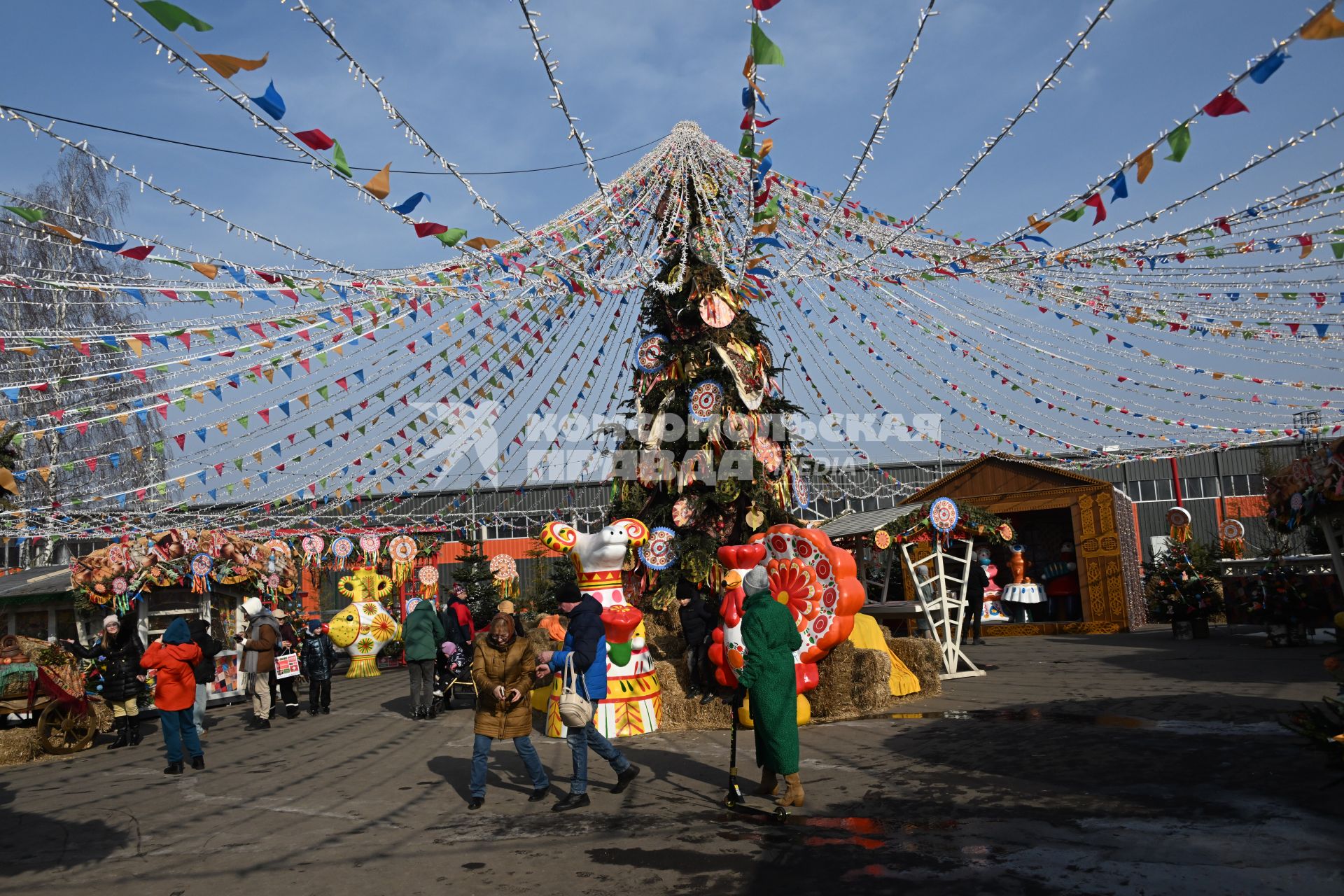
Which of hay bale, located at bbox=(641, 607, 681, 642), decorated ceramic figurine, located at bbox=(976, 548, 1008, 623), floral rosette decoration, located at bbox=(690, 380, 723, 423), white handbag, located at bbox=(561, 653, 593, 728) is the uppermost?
floral rosette decoration, located at bbox=(690, 380, 723, 423)

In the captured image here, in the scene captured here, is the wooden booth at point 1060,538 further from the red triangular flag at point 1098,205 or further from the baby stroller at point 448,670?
the red triangular flag at point 1098,205

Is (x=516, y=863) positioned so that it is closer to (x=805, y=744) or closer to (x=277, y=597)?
(x=805, y=744)

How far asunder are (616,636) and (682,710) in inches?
49.4

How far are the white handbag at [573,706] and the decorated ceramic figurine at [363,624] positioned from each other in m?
15.7

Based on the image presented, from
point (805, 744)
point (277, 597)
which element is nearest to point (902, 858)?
point (805, 744)

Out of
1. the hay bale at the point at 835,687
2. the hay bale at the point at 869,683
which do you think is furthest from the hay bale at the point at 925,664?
the hay bale at the point at 835,687

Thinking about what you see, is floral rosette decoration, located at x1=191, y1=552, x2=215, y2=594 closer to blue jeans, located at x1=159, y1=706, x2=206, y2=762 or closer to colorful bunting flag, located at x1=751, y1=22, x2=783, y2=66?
blue jeans, located at x1=159, y1=706, x2=206, y2=762

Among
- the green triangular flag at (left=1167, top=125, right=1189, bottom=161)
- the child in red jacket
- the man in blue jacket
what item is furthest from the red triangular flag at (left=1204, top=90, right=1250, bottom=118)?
the child in red jacket

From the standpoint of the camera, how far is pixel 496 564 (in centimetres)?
1702

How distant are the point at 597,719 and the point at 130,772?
4.86 meters

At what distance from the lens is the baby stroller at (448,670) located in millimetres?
13867

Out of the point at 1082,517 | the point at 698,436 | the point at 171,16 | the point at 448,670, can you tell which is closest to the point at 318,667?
the point at 448,670

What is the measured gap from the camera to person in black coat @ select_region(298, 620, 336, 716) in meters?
13.8

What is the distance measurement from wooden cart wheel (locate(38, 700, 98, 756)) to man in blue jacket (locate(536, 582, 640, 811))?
291 inches
